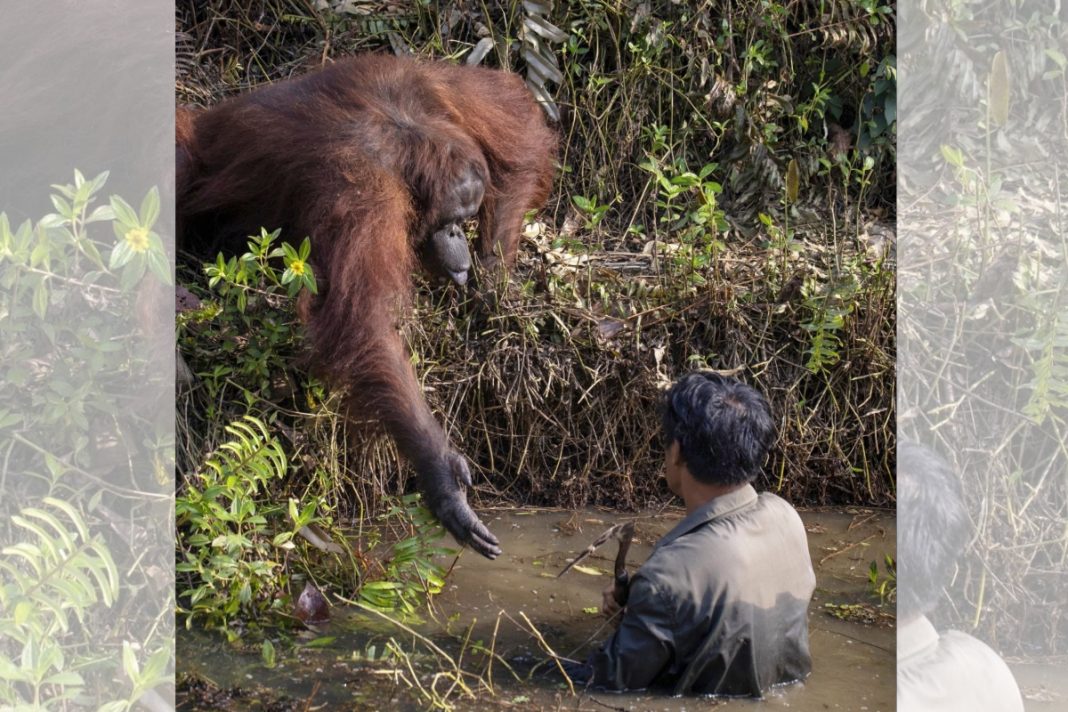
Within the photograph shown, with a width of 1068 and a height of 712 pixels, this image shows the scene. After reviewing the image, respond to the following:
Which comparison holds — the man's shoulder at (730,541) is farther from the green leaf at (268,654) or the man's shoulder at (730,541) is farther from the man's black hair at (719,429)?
the green leaf at (268,654)

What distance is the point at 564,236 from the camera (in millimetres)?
5176

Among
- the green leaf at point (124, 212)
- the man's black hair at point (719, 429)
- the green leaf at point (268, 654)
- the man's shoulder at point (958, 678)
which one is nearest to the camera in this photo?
the green leaf at point (124, 212)

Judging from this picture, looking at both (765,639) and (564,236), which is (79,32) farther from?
(564,236)

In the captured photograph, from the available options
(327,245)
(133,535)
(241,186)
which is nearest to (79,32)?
(133,535)

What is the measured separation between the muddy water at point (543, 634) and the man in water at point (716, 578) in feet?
0.24

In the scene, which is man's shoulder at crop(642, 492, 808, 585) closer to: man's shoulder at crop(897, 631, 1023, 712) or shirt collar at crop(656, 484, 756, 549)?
shirt collar at crop(656, 484, 756, 549)

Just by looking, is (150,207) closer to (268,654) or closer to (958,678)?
(958,678)

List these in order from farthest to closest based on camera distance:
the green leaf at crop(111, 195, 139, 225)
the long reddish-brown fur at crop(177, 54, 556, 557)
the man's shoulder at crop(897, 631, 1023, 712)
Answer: the long reddish-brown fur at crop(177, 54, 556, 557), the man's shoulder at crop(897, 631, 1023, 712), the green leaf at crop(111, 195, 139, 225)

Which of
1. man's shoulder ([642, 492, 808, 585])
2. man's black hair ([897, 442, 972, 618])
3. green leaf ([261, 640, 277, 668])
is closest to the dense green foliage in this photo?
man's black hair ([897, 442, 972, 618])

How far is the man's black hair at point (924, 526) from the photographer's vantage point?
1986mm

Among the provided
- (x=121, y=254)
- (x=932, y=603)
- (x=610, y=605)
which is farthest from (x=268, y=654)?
(x=932, y=603)

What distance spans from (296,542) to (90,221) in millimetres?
1974

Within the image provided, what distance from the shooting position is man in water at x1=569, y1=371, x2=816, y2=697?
3100 mm

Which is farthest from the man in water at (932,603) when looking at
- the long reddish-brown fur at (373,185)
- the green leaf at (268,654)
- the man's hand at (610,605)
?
the green leaf at (268,654)
